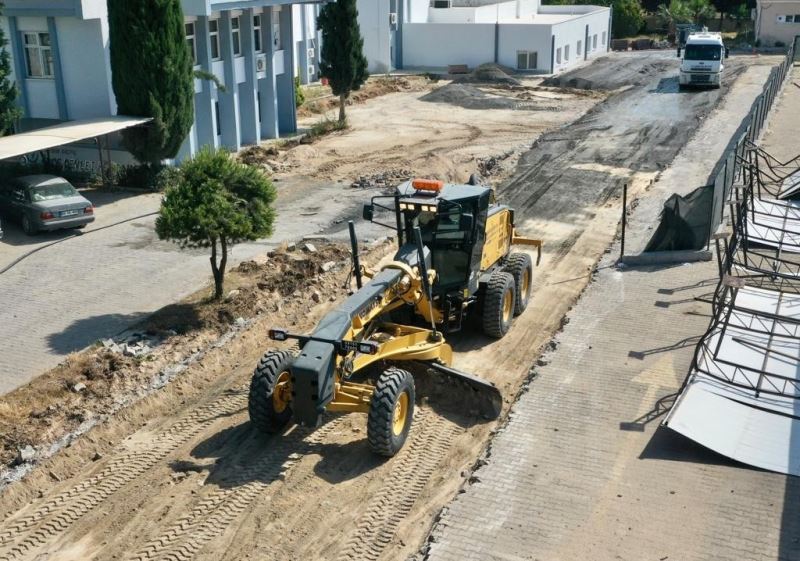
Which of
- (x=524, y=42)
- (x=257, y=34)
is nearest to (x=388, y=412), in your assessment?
(x=257, y=34)

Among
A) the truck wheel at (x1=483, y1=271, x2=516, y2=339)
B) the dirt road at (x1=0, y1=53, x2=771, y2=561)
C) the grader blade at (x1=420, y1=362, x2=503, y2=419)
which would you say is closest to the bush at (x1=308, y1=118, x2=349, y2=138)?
the dirt road at (x1=0, y1=53, x2=771, y2=561)

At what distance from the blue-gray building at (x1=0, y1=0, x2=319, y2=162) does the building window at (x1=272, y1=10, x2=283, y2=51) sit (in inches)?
1.4

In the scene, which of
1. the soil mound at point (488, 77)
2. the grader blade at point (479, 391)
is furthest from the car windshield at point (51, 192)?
the soil mound at point (488, 77)

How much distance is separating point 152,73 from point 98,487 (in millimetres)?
15519

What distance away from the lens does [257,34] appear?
3131 centimetres

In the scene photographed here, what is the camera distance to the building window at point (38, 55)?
83.2 ft

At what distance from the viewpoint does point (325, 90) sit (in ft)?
141

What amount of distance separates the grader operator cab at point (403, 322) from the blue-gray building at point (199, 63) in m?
14.2

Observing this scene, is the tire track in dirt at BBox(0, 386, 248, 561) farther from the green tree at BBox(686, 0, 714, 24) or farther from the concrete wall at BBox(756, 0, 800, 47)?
the green tree at BBox(686, 0, 714, 24)

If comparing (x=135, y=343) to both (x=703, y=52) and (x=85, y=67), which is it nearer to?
(x=85, y=67)

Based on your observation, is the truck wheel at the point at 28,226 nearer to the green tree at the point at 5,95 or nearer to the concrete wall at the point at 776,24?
the green tree at the point at 5,95

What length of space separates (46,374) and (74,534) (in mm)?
4145

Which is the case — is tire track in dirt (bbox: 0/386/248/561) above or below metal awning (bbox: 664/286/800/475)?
below

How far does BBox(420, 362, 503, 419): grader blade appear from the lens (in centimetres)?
1233
